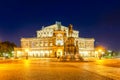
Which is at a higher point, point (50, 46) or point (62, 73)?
point (50, 46)

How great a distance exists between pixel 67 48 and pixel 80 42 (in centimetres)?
11989

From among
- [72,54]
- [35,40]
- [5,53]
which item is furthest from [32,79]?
[35,40]

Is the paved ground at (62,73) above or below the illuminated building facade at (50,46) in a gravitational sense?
below

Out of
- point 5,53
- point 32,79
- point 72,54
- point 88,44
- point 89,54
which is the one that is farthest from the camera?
point 88,44

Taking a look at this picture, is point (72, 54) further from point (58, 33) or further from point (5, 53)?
point (58, 33)

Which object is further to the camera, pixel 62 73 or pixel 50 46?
pixel 50 46

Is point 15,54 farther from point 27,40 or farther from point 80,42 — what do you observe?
point 80,42

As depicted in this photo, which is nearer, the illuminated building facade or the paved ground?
the paved ground

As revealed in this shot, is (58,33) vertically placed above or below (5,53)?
above

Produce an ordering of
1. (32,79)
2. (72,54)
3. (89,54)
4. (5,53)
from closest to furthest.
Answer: (32,79) < (72,54) < (5,53) < (89,54)

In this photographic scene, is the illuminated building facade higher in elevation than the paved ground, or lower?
higher

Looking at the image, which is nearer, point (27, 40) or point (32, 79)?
point (32, 79)

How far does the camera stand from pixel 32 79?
2167 cm

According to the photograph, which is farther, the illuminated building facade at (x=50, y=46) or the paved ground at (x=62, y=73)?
the illuminated building facade at (x=50, y=46)
